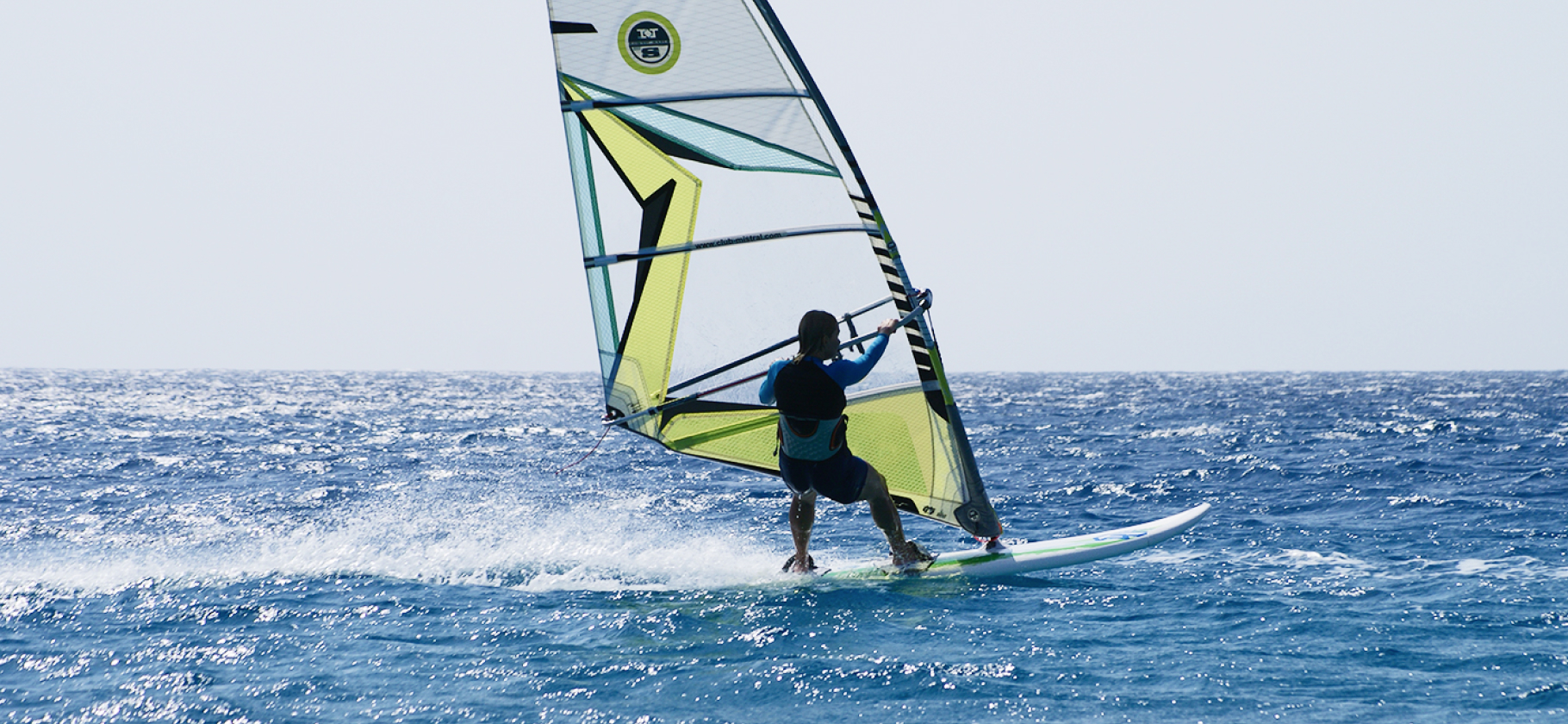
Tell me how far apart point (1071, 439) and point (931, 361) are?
14.9 metres

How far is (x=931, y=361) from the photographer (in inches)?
255

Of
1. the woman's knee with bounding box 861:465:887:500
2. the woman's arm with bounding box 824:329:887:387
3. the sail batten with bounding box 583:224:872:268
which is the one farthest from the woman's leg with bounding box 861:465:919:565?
the sail batten with bounding box 583:224:872:268

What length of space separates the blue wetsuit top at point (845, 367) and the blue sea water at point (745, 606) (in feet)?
3.68

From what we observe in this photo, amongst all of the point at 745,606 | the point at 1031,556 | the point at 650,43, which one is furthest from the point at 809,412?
the point at 650,43

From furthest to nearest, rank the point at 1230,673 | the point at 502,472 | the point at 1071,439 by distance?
the point at 1071,439
the point at 502,472
the point at 1230,673

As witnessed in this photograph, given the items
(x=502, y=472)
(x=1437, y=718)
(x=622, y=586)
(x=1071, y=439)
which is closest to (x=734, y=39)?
(x=622, y=586)

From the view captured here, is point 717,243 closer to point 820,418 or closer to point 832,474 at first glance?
point 820,418

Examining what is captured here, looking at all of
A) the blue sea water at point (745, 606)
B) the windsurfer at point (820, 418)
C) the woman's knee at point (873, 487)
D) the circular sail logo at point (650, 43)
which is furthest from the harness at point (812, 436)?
the circular sail logo at point (650, 43)

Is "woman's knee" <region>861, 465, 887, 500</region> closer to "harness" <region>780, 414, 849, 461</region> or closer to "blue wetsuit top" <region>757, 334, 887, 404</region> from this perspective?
"harness" <region>780, 414, 849, 461</region>

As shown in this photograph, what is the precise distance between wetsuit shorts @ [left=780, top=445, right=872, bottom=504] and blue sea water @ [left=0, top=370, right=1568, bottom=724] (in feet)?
1.85

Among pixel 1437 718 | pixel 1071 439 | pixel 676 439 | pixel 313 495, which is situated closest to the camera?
pixel 1437 718

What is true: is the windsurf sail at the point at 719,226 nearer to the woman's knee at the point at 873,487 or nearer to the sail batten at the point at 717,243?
the sail batten at the point at 717,243

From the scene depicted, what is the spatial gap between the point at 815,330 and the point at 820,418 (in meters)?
0.48

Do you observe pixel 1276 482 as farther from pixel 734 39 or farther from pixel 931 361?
pixel 734 39
